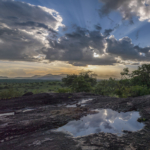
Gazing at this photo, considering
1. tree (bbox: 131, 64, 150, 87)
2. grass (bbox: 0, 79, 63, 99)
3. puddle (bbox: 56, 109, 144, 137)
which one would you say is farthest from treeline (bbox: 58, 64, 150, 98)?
puddle (bbox: 56, 109, 144, 137)

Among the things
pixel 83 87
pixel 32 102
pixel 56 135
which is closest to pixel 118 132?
pixel 56 135

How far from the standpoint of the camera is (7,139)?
16.7 ft

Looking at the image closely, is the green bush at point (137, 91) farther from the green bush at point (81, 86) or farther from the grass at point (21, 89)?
the grass at point (21, 89)

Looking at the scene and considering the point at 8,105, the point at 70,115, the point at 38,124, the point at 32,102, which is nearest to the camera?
the point at 38,124

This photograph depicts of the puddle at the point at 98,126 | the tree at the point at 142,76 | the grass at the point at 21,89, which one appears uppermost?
the tree at the point at 142,76

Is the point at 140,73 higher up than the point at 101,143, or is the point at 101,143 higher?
the point at 140,73

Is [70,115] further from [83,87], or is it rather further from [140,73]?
[140,73]

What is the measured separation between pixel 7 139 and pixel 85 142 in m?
3.65

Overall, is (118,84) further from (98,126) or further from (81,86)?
(98,126)

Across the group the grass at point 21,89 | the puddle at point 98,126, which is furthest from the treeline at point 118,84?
the puddle at point 98,126

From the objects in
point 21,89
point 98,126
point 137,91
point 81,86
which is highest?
point 81,86

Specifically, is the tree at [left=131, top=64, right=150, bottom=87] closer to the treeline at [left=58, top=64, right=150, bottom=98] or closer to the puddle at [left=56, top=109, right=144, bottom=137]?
the treeline at [left=58, top=64, right=150, bottom=98]

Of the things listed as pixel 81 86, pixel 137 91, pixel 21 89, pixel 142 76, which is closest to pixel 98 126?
pixel 137 91

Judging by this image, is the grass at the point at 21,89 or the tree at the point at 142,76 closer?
the grass at the point at 21,89
